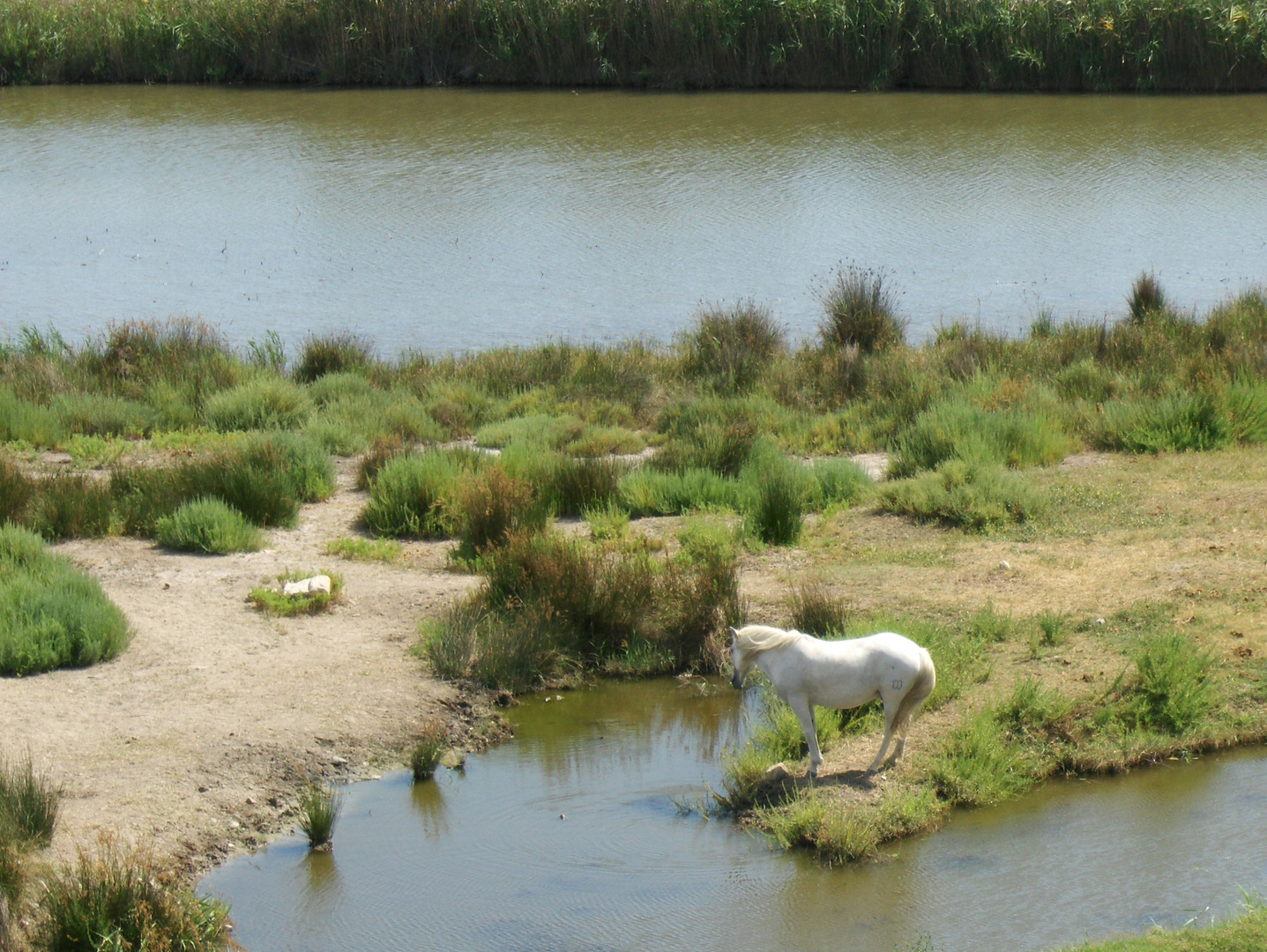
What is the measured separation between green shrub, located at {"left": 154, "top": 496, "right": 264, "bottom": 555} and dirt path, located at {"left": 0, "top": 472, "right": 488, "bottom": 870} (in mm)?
133

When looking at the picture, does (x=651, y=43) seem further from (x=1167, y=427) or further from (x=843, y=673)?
(x=843, y=673)

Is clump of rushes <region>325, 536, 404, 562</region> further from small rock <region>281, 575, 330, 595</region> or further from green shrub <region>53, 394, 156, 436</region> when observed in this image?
green shrub <region>53, 394, 156, 436</region>

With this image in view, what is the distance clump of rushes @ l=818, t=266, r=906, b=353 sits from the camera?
15.4m

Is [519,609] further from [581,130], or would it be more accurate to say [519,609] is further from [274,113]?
[274,113]

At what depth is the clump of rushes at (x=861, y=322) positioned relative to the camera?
1535 cm

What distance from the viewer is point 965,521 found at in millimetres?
10094

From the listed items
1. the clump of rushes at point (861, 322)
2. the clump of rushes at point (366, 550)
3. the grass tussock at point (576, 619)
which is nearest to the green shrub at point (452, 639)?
the grass tussock at point (576, 619)

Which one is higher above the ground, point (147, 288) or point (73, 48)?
point (73, 48)

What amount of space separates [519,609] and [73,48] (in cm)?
3442

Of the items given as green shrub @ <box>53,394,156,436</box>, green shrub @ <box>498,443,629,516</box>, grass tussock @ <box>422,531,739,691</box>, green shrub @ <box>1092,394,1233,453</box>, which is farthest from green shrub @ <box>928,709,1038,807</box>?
green shrub @ <box>53,394,156,436</box>

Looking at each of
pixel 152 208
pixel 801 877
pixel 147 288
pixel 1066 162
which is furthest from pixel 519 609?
pixel 1066 162

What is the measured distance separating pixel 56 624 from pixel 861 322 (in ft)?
32.8

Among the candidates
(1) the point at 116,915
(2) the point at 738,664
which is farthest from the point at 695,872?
(1) the point at 116,915

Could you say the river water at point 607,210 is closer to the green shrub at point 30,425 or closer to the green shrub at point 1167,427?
the green shrub at point 30,425
